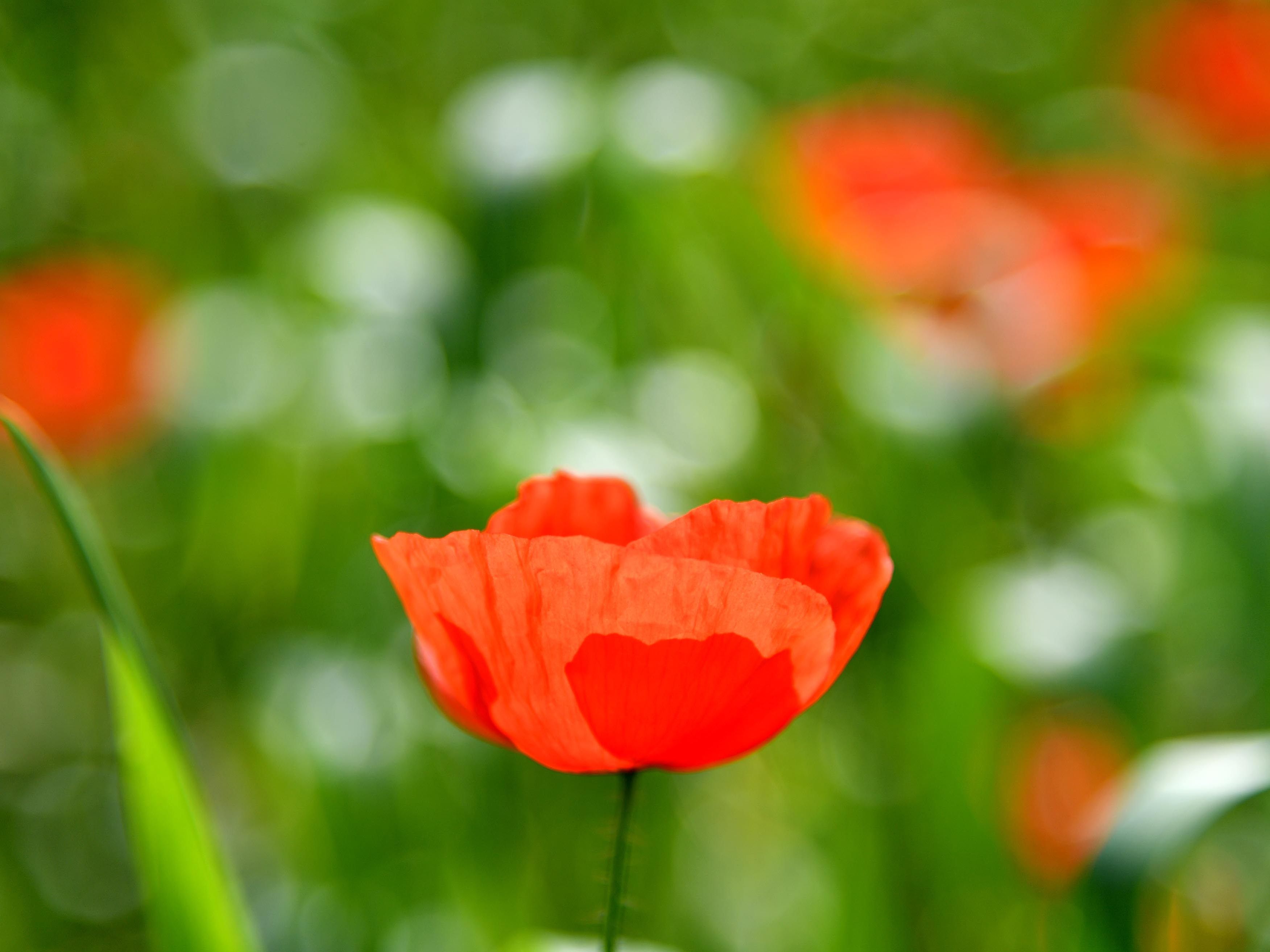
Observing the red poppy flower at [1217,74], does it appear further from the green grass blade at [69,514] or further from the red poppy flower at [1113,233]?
the green grass blade at [69,514]

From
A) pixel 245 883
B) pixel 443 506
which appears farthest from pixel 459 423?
pixel 245 883

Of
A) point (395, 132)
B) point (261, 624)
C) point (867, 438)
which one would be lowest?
point (261, 624)

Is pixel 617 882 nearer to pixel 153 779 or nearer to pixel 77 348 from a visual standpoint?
pixel 153 779

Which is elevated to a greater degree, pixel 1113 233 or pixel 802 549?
pixel 1113 233

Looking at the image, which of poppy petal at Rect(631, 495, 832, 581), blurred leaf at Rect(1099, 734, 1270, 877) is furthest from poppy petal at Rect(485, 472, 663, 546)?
blurred leaf at Rect(1099, 734, 1270, 877)

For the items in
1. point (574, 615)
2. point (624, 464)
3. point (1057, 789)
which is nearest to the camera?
point (574, 615)

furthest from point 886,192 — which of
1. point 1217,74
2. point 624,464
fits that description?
point 1217,74

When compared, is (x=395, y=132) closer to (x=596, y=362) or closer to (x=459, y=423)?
(x=596, y=362)
